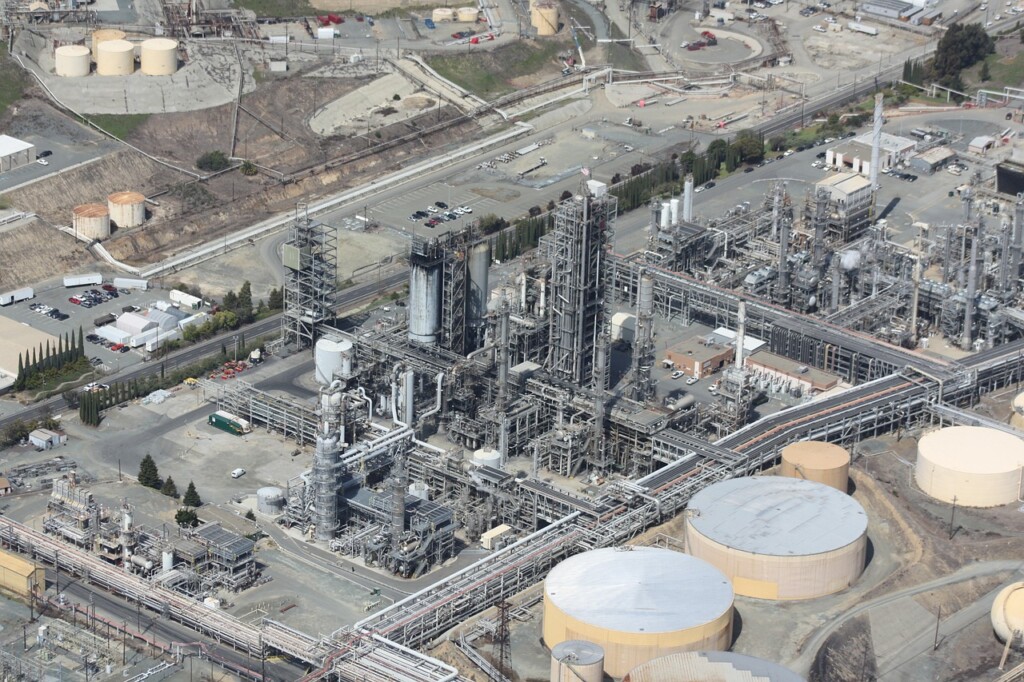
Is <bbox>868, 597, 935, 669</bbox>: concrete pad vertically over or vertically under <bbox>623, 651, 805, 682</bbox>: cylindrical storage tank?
under

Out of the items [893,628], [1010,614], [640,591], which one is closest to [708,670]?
[640,591]

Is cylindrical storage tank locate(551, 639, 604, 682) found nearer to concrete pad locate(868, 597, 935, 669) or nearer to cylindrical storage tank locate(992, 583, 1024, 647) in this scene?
concrete pad locate(868, 597, 935, 669)

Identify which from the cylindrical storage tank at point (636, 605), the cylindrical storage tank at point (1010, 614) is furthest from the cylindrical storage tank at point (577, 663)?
the cylindrical storage tank at point (1010, 614)

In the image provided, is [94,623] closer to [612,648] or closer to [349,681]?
[349,681]

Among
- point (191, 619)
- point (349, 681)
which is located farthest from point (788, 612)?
point (191, 619)

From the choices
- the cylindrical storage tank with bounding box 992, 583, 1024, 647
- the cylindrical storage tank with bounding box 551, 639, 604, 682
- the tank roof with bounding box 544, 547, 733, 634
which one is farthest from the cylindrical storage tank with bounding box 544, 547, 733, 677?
the cylindrical storage tank with bounding box 992, 583, 1024, 647

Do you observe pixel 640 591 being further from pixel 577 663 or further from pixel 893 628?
pixel 893 628

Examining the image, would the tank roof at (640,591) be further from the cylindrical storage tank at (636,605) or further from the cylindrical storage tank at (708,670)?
the cylindrical storage tank at (708,670)
